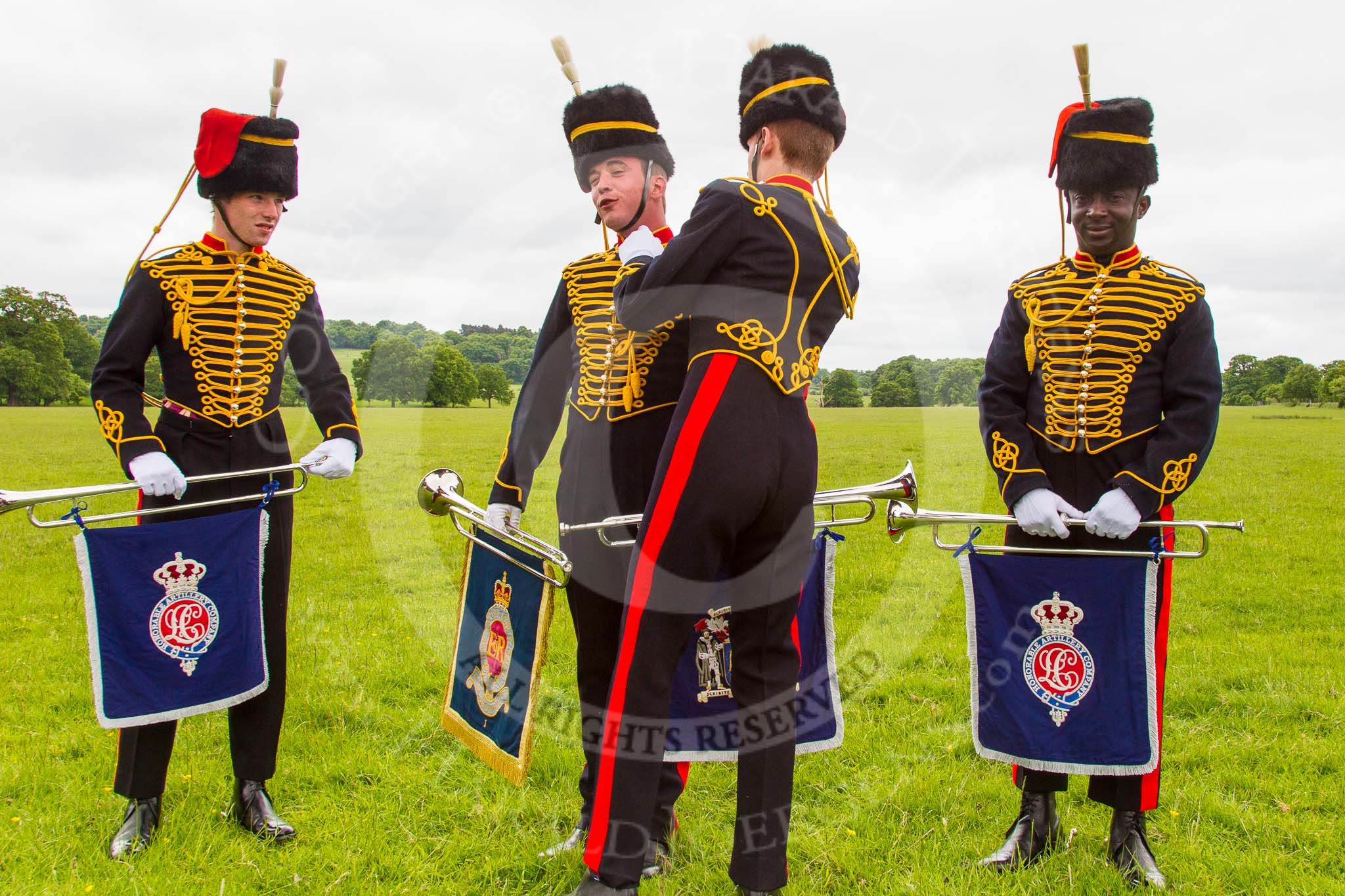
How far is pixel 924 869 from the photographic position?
3328mm

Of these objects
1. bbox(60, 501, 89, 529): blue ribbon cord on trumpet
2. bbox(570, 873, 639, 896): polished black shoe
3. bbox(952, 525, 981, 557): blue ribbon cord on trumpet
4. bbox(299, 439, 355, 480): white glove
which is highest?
bbox(299, 439, 355, 480): white glove

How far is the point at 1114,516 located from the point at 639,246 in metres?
1.74

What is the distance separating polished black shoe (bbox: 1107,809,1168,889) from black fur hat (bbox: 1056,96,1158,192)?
2.19 m

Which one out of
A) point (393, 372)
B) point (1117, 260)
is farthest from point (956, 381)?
point (1117, 260)

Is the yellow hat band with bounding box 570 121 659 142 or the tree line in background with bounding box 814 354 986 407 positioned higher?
the yellow hat band with bounding box 570 121 659 142

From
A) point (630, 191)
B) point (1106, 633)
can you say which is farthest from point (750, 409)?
point (1106, 633)

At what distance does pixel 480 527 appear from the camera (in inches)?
141

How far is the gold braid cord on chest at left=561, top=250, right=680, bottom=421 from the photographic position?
308 centimetres

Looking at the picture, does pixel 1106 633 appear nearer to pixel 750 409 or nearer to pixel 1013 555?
pixel 1013 555

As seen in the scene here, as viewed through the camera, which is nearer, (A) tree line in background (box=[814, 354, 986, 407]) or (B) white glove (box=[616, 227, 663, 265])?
(B) white glove (box=[616, 227, 663, 265])

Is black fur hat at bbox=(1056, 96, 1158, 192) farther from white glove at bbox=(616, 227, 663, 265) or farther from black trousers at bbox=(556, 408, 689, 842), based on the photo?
black trousers at bbox=(556, 408, 689, 842)

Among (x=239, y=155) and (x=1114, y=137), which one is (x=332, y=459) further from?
(x=1114, y=137)

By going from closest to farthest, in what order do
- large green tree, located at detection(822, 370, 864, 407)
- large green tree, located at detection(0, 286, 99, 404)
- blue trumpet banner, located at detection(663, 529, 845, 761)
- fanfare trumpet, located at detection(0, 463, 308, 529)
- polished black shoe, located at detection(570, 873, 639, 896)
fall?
polished black shoe, located at detection(570, 873, 639, 896) < fanfare trumpet, located at detection(0, 463, 308, 529) < blue trumpet banner, located at detection(663, 529, 845, 761) < large green tree, located at detection(822, 370, 864, 407) < large green tree, located at detection(0, 286, 99, 404)

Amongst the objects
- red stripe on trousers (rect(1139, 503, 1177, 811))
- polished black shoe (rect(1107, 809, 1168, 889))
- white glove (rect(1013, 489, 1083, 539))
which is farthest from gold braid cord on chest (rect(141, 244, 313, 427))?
polished black shoe (rect(1107, 809, 1168, 889))
